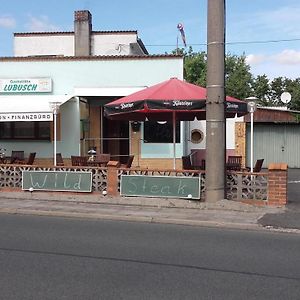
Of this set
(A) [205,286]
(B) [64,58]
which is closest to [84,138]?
(B) [64,58]

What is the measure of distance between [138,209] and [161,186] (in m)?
0.93

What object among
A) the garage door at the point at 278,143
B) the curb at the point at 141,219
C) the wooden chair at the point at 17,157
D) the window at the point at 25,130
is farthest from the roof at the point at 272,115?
the curb at the point at 141,219

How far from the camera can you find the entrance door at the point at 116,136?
1998 cm

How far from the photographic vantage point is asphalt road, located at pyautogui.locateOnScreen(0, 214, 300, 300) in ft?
17.5

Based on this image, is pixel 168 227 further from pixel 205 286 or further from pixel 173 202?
pixel 205 286

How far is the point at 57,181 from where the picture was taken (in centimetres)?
1264

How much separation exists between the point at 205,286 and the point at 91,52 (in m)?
24.1

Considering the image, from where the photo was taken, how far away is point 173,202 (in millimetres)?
11695

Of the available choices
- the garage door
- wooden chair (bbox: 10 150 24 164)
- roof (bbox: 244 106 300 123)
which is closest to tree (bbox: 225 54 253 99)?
roof (bbox: 244 106 300 123)

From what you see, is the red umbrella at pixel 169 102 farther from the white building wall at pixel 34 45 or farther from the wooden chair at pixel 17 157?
the white building wall at pixel 34 45

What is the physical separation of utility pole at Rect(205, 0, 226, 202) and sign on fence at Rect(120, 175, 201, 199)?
42 cm

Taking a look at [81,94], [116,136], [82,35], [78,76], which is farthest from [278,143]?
[82,35]

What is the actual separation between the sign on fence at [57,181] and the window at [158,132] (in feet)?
21.4

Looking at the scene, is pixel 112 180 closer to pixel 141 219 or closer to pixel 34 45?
pixel 141 219
